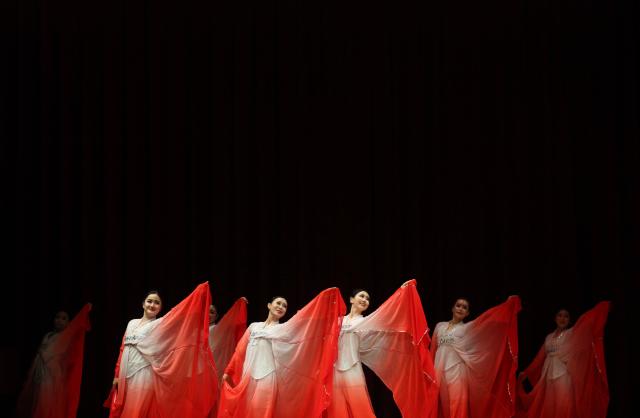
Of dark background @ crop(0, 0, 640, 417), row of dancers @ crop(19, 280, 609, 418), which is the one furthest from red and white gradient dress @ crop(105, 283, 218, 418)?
dark background @ crop(0, 0, 640, 417)

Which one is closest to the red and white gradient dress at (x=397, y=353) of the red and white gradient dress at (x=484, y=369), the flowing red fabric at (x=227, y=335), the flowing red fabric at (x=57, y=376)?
the red and white gradient dress at (x=484, y=369)

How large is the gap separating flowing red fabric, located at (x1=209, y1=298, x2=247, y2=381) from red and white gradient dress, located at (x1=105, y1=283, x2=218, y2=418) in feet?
2.11

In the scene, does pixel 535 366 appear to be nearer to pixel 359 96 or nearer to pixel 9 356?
pixel 359 96

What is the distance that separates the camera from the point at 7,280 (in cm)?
773

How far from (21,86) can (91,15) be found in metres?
1.03

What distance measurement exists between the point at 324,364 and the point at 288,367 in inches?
10.9

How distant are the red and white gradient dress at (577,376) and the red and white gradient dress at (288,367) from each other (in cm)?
221

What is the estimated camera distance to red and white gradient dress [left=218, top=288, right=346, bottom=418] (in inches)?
243

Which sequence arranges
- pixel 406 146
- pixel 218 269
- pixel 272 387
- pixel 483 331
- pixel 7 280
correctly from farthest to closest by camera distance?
1. pixel 406 146
2. pixel 218 269
3. pixel 7 280
4. pixel 483 331
5. pixel 272 387

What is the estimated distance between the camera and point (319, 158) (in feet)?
28.2

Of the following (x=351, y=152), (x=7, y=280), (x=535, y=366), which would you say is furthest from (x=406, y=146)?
(x=7, y=280)

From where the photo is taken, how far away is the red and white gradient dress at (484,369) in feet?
23.1

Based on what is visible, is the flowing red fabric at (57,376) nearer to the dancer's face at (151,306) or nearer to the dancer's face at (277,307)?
the dancer's face at (151,306)

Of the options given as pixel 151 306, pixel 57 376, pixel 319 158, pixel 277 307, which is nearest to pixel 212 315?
pixel 151 306
